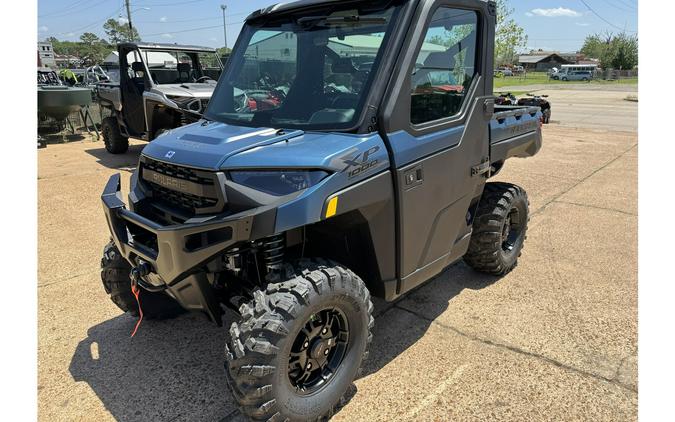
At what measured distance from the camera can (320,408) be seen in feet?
8.46

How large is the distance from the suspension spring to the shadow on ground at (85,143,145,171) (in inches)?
312

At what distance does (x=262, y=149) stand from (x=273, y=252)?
56 cm

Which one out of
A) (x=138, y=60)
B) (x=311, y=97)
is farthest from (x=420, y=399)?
(x=138, y=60)

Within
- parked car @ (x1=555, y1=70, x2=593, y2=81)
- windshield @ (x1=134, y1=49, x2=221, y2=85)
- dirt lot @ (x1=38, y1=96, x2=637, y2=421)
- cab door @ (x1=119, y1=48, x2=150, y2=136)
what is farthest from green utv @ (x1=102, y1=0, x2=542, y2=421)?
parked car @ (x1=555, y1=70, x2=593, y2=81)

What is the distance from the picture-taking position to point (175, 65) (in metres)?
11.2

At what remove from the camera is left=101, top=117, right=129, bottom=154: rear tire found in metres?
10.8

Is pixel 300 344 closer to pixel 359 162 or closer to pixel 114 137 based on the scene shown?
pixel 359 162

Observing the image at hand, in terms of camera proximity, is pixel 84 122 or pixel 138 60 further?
pixel 84 122

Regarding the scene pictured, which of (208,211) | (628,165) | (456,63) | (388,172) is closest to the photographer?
(208,211)

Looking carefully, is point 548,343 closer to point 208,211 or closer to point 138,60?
point 208,211

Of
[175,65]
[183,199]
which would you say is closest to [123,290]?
[183,199]

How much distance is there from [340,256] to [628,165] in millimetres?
8851

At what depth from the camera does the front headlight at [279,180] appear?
2352 mm

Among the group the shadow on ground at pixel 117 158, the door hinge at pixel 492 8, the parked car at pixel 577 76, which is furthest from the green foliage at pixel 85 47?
the door hinge at pixel 492 8
